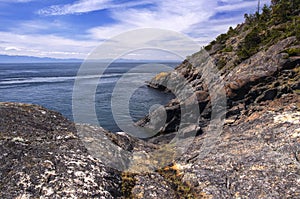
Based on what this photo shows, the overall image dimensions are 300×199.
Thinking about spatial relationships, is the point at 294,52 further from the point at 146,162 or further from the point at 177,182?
the point at 146,162

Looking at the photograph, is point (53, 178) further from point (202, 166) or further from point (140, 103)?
point (140, 103)

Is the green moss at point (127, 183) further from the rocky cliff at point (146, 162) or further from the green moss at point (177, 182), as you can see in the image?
the green moss at point (177, 182)

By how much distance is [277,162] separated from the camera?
10109mm

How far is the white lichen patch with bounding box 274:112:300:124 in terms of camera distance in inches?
510

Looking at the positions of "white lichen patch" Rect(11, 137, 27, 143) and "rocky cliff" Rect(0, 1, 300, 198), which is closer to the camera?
"rocky cliff" Rect(0, 1, 300, 198)

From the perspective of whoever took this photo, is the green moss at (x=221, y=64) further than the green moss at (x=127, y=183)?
Yes

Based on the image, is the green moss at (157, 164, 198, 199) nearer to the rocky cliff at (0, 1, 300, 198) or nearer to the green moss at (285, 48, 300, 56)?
the rocky cliff at (0, 1, 300, 198)

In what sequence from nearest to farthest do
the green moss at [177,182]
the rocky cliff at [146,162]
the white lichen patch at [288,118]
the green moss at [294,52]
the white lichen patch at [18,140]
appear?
the rocky cliff at [146,162], the white lichen patch at [18,140], the green moss at [177,182], the white lichen patch at [288,118], the green moss at [294,52]

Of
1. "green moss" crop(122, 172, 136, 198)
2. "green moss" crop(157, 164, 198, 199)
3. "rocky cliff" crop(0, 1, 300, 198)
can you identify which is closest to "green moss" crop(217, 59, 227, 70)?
"rocky cliff" crop(0, 1, 300, 198)

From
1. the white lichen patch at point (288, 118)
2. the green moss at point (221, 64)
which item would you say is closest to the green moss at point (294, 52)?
the white lichen patch at point (288, 118)

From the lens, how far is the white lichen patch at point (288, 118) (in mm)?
12942

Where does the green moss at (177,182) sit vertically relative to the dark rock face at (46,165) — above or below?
below

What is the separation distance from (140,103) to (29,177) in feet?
193

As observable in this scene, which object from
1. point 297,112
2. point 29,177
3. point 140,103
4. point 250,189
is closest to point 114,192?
point 29,177
